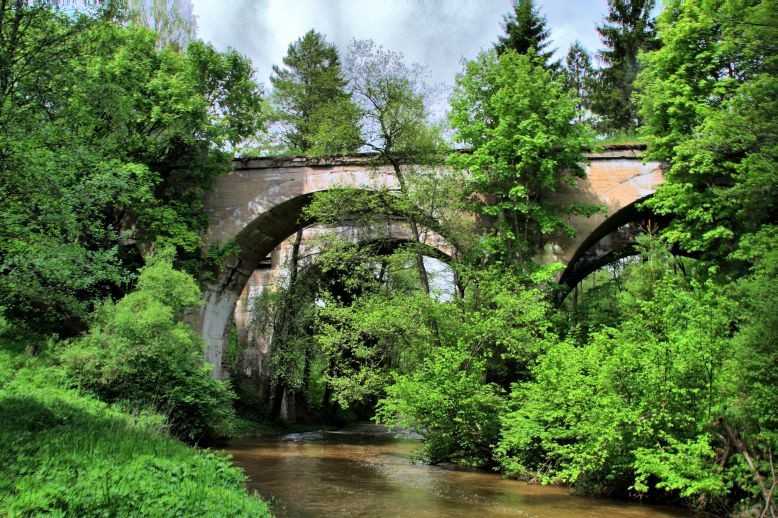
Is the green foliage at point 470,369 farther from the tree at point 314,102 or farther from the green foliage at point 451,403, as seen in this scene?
the tree at point 314,102

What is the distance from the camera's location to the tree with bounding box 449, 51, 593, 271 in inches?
597

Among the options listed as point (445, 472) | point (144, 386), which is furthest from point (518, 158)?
point (144, 386)

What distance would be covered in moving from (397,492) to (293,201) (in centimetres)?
1088

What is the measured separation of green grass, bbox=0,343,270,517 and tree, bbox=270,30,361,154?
9633 mm

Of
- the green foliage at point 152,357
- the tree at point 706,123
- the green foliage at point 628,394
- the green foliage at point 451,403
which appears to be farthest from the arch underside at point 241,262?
the green foliage at point 628,394

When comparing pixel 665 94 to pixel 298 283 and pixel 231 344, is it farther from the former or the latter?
pixel 231 344

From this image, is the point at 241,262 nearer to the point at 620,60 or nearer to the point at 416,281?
the point at 416,281

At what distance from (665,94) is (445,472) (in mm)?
10374

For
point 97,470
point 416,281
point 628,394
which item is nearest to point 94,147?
point 97,470

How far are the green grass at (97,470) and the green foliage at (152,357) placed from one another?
2714 mm

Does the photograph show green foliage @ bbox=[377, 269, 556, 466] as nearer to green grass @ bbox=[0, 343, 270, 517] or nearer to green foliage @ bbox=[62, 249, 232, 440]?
green foliage @ bbox=[62, 249, 232, 440]

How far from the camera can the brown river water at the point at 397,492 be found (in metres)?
8.73

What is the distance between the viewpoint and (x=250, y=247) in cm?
1992

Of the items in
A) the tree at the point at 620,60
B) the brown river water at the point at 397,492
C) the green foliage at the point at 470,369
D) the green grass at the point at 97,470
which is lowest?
the brown river water at the point at 397,492
